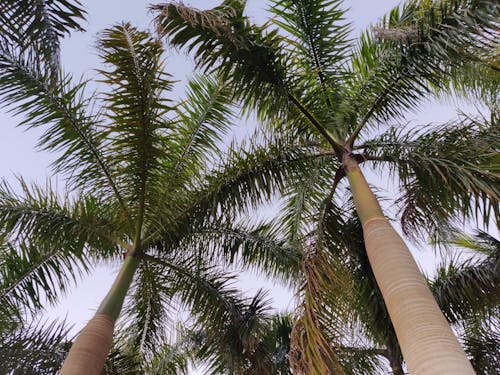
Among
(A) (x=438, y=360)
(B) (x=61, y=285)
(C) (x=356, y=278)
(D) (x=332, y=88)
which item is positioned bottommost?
(A) (x=438, y=360)

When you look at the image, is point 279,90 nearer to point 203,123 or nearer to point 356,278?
point 203,123

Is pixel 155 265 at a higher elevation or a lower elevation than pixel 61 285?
higher

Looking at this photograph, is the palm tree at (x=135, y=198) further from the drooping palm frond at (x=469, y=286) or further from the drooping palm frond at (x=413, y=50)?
the drooping palm frond at (x=469, y=286)

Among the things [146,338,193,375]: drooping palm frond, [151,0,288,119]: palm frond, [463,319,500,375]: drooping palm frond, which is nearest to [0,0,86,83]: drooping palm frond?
[151,0,288,119]: palm frond

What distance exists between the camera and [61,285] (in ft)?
24.3

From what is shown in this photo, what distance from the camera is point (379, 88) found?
611 centimetres

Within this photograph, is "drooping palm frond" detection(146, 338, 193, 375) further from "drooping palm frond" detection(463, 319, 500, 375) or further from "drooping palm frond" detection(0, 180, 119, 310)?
"drooping palm frond" detection(463, 319, 500, 375)

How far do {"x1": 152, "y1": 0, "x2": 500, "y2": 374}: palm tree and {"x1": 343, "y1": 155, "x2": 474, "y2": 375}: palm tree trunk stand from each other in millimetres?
11

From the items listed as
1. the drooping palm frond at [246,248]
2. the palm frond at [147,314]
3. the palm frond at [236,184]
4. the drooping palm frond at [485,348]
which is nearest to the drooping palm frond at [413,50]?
the palm frond at [236,184]

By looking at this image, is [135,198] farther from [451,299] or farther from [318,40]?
[451,299]

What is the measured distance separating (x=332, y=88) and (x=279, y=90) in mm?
1005

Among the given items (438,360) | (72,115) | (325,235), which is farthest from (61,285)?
(438,360)

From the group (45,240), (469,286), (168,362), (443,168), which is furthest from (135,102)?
(469,286)

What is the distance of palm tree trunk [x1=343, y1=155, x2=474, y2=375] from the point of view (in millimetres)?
3104
